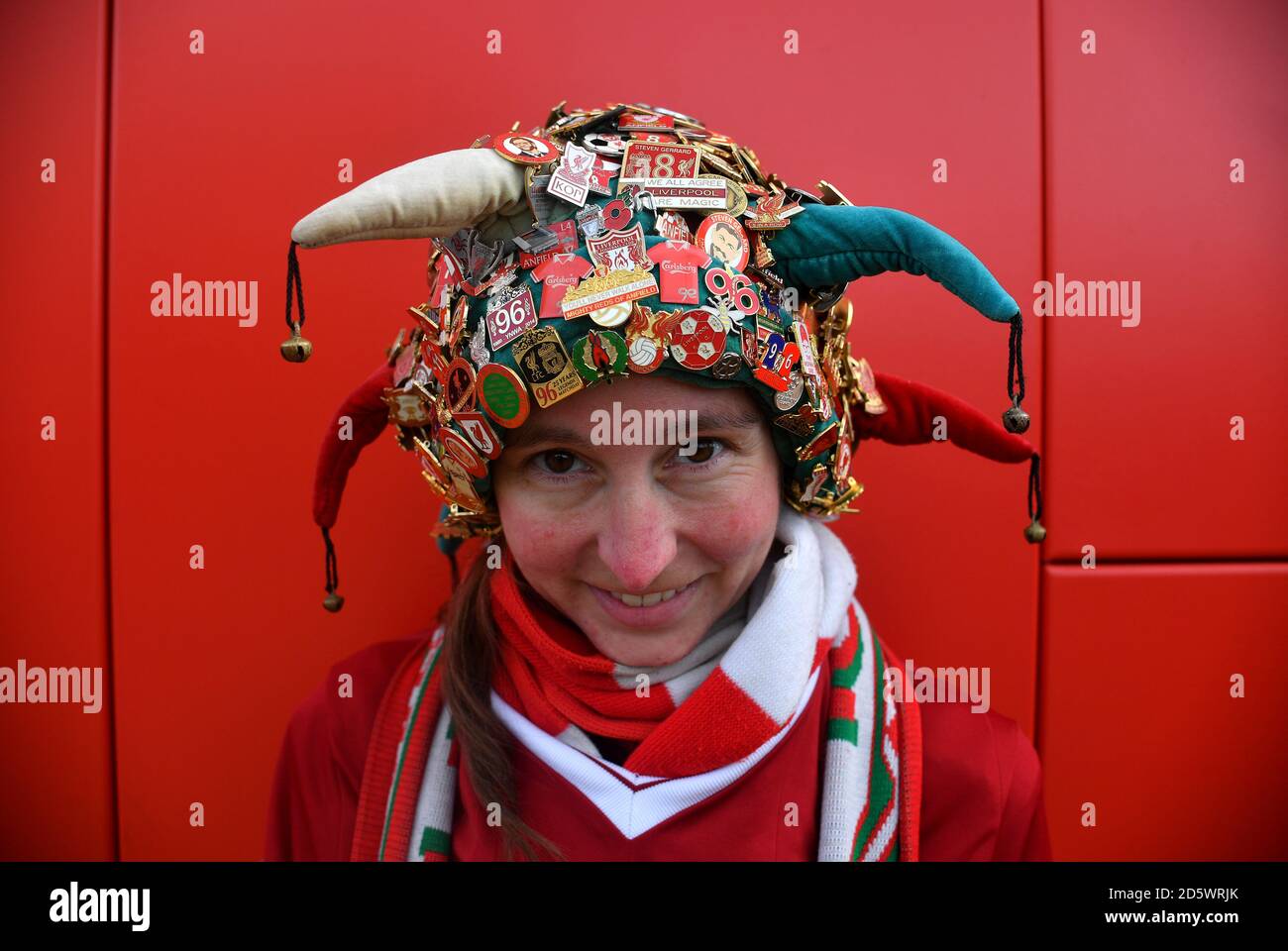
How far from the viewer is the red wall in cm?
152

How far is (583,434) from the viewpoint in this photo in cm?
106

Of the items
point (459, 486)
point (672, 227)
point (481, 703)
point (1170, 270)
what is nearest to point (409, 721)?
point (481, 703)

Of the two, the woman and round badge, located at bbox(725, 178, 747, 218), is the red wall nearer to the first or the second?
the woman

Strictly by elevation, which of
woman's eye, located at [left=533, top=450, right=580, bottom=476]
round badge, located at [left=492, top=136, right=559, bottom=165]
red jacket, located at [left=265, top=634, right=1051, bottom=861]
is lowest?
red jacket, located at [left=265, top=634, right=1051, bottom=861]

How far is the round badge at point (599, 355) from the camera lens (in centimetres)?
101

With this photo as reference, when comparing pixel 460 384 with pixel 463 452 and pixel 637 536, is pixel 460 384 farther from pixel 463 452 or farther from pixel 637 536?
pixel 637 536

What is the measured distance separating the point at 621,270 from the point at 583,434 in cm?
21

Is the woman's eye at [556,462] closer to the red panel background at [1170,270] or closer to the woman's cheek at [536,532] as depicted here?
the woman's cheek at [536,532]

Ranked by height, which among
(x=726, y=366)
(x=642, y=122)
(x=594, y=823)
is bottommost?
(x=594, y=823)

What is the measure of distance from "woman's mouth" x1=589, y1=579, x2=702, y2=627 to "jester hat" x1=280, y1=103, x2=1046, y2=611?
23 centimetres

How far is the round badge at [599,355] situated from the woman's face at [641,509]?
33 millimetres

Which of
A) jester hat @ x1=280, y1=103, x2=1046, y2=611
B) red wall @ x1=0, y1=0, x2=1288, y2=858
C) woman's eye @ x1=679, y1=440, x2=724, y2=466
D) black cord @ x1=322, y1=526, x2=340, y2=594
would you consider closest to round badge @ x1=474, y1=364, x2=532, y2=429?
jester hat @ x1=280, y1=103, x2=1046, y2=611

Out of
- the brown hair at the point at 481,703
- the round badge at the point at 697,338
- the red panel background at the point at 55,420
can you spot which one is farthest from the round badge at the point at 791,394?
the red panel background at the point at 55,420
